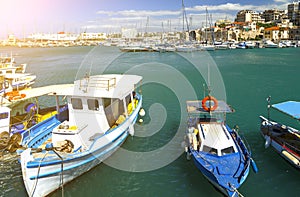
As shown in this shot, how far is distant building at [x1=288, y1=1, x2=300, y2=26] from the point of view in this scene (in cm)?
14838

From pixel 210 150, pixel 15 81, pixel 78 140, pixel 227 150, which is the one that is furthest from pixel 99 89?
pixel 15 81

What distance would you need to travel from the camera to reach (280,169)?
11867 mm

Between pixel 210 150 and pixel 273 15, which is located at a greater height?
pixel 273 15

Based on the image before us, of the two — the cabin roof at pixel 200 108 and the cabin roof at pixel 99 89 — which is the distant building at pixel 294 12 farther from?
the cabin roof at pixel 99 89

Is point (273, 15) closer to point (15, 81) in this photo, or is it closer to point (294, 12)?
point (294, 12)

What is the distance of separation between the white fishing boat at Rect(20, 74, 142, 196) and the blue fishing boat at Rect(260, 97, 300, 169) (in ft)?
26.7

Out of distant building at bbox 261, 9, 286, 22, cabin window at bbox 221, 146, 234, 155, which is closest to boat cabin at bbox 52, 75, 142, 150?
cabin window at bbox 221, 146, 234, 155

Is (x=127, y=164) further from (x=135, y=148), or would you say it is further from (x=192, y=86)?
(x=192, y=86)

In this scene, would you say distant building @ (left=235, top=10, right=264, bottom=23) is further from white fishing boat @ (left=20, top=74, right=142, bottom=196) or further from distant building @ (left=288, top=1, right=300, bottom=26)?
white fishing boat @ (left=20, top=74, right=142, bottom=196)

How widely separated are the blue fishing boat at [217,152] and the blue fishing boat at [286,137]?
2.16 meters

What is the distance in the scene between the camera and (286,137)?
13.4m

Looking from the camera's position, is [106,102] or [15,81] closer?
[106,102]

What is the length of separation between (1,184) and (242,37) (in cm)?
13404

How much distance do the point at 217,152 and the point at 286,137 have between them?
17.0 feet
